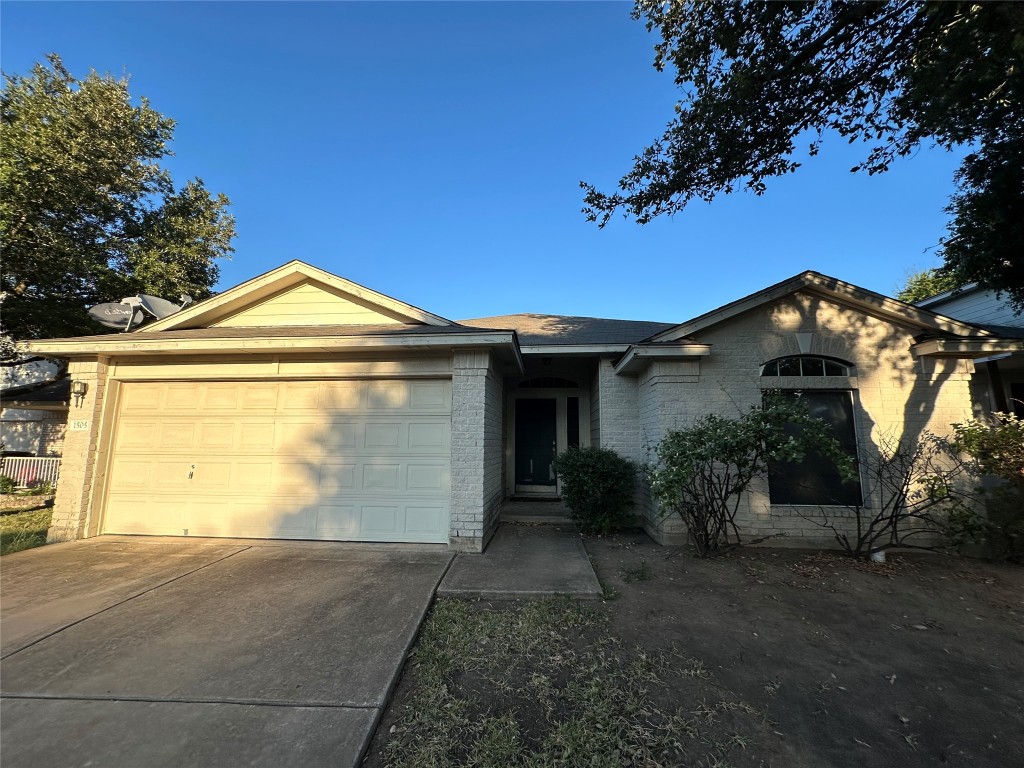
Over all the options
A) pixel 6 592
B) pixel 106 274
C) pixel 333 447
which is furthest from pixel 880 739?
pixel 106 274

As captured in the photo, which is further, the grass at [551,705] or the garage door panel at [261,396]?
the garage door panel at [261,396]

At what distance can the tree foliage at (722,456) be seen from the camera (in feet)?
16.1

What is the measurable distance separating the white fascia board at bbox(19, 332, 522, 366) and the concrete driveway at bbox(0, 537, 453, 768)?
9.73 feet

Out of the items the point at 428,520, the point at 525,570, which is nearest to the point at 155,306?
Answer: the point at 428,520

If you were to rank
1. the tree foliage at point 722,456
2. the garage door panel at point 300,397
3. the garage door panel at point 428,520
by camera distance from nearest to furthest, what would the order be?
the tree foliage at point 722,456
the garage door panel at point 428,520
the garage door panel at point 300,397

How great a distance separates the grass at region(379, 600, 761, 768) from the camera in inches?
88.0

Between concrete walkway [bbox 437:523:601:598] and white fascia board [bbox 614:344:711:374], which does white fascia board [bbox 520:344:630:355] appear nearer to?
white fascia board [bbox 614:344:711:374]

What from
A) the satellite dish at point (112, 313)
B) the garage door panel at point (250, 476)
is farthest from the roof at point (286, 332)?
the garage door panel at point (250, 476)

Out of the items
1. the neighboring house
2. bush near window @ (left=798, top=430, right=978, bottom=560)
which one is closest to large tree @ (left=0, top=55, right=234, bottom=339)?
bush near window @ (left=798, top=430, right=978, bottom=560)

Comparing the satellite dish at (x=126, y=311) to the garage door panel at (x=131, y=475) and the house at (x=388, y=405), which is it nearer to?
the house at (x=388, y=405)

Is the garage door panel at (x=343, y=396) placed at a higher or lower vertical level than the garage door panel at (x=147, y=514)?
higher

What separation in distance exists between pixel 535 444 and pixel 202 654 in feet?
23.8

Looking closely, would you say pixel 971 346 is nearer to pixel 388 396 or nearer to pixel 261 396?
pixel 388 396

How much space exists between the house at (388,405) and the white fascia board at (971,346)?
25mm
